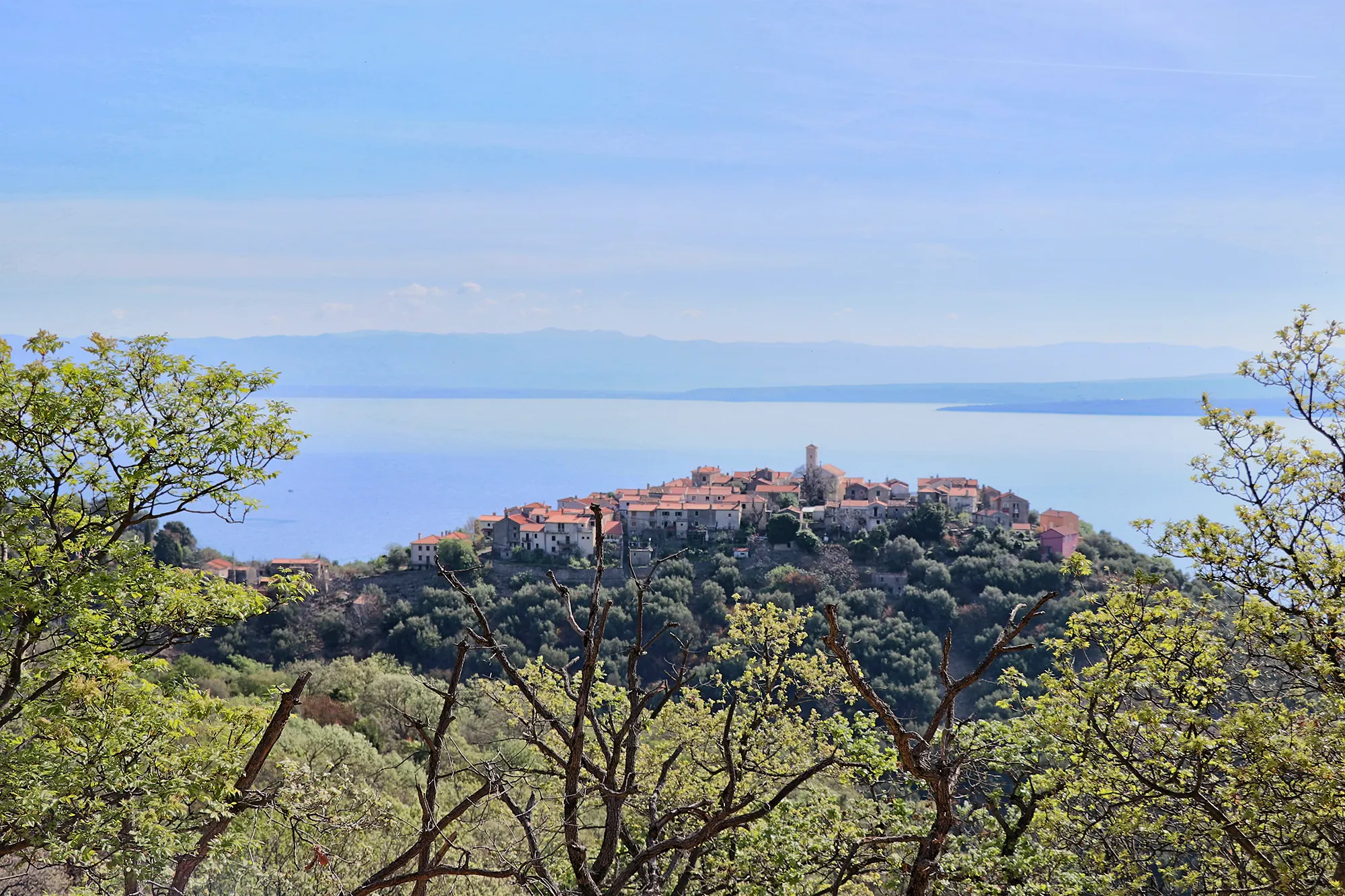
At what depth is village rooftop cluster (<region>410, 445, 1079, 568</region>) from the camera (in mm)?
51125

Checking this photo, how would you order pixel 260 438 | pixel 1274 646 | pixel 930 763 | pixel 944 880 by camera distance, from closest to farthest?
pixel 930 763
pixel 944 880
pixel 1274 646
pixel 260 438

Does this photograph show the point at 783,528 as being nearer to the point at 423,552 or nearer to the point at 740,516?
the point at 740,516

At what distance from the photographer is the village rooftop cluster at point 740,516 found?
51125 mm

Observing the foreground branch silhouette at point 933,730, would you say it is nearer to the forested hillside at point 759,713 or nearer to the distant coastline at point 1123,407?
the forested hillside at point 759,713

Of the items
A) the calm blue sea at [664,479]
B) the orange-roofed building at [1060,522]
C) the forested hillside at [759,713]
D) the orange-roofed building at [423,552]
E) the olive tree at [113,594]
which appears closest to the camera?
the forested hillside at [759,713]

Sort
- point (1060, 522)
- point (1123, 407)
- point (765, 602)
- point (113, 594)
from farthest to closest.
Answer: point (1123, 407) → point (1060, 522) → point (765, 602) → point (113, 594)

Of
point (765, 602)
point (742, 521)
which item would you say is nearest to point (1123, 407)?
point (742, 521)

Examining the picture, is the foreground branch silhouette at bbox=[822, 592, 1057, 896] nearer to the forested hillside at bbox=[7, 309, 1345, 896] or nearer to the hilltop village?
the forested hillside at bbox=[7, 309, 1345, 896]

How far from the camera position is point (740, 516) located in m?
53.7

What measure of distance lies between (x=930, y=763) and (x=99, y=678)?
6.32 m

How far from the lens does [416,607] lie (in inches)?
1788

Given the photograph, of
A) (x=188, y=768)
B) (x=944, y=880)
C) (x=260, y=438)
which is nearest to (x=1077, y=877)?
(x=944, y=880)

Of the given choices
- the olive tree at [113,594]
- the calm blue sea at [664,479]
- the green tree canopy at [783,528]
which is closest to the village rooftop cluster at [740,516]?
the green tree canopy at [783,528]

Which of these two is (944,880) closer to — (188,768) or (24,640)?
(188,768)
